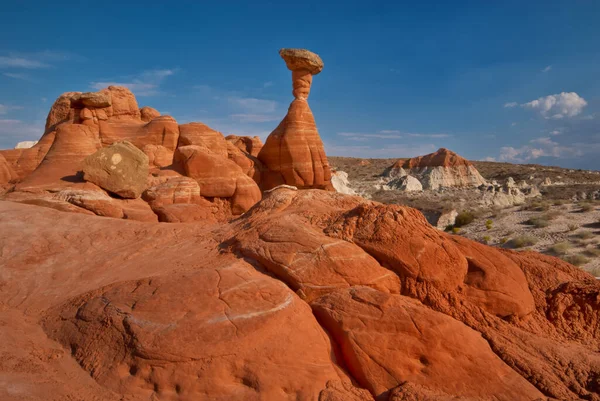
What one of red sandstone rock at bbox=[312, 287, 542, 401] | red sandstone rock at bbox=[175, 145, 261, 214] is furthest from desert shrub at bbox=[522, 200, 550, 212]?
red sandstone rock at bbox=[312, 287, 542, 401]

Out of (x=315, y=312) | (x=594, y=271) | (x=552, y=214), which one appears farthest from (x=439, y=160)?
(x=315, y=312)

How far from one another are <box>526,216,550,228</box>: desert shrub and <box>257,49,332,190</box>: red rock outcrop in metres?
10.8

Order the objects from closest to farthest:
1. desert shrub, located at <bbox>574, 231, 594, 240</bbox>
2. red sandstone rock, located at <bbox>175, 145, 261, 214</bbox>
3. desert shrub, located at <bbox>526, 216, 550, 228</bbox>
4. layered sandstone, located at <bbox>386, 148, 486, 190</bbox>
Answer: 1. red sandstone rock, located at <bbox>175, 145, 261, 214</bbox>
2. desert shrub, located at <bbox>574, 231, 594, 240</bbox>
3. desert shrub, located at <bbox>526, 216, 550, 228</bbox>
4. layered sandstone, located at <bbox>386, 148, 486, 190</bbox>

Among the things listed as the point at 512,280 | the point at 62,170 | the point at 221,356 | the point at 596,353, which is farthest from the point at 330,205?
the point at 62,170

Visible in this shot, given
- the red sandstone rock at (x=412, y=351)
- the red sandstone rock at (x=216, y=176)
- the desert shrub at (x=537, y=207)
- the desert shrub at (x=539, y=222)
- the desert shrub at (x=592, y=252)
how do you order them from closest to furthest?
the red sandstone rock at (x=412, y=351) < the red sandstone rock at (x=216, y=176) < the desert shrub at (x=592, y=252) < the desert shrub at (x=539, y=222) < the desert shrub at (x=537, y=207)

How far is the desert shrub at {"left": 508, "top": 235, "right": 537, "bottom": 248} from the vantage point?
60.3 feet

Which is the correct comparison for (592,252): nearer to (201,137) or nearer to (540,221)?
(540,221)

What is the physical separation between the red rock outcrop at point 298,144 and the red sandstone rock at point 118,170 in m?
7.36

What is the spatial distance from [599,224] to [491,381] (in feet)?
64.4

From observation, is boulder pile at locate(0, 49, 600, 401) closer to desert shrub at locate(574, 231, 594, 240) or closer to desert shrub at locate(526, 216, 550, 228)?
desert shrub at locate(574, 231, 594, 240)

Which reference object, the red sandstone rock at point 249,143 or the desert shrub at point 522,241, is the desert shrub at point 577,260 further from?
the red sandstone rock at point 249,143

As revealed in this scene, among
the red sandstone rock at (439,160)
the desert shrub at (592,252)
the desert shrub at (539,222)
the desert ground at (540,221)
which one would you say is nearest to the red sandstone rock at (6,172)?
the desert ground at (540,221)

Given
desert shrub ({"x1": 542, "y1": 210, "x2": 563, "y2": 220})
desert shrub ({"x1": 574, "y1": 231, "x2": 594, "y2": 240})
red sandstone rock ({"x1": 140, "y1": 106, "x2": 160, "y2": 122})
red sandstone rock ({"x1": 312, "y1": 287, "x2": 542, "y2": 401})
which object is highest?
red sandstone rock ({"x1": 140, "y1": 106, "x2": 160, "y2": 122})

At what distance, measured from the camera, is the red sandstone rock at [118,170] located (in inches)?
477
